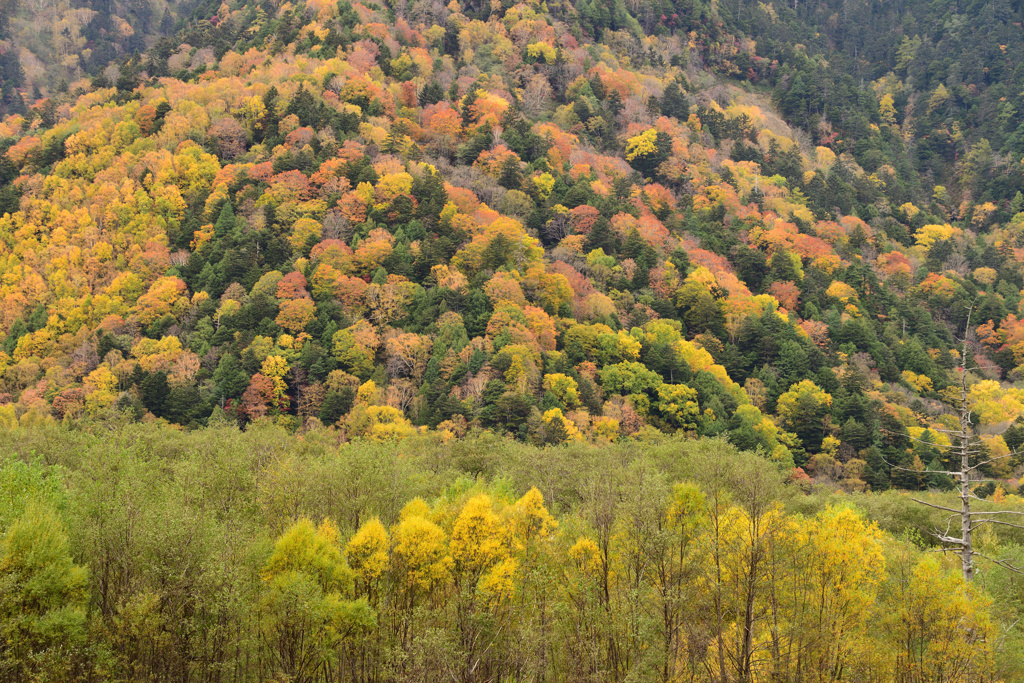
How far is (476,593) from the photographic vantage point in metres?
30.5

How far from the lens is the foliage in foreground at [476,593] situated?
84.6ft

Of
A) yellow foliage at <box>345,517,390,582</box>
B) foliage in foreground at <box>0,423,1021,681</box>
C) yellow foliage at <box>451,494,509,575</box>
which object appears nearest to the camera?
foliage in foreground at <box>0,423,1021,681</box>

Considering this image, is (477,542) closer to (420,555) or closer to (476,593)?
(476,593)

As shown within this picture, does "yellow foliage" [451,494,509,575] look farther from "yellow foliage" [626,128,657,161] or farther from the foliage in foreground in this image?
"yellow foliage" [626,128,657,161]

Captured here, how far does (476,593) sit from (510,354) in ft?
144

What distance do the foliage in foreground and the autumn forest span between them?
20 centimetres

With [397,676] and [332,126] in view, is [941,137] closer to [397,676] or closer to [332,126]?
[332,126]

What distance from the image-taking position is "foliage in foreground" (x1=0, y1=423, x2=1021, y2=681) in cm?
2578

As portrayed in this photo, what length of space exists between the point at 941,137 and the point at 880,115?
677 inches

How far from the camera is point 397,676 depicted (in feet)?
87.8

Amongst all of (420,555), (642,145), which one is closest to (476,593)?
(420,555)

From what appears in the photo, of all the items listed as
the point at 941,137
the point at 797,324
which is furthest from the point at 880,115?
the point at 797,324

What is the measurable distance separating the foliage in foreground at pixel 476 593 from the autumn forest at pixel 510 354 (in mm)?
205

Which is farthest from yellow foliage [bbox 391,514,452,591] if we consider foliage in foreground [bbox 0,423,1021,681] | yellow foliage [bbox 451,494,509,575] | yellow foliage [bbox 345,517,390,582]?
yellow foliage [bbox 345,517,390,582]
